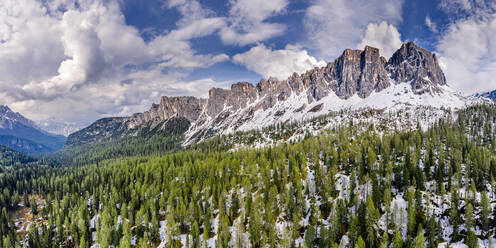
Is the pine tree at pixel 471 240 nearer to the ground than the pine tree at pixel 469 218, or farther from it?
nearer to the ground

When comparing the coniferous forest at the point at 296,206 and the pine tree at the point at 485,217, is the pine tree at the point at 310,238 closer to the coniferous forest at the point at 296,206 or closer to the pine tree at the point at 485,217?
the coniferous forest at the point at 296,206

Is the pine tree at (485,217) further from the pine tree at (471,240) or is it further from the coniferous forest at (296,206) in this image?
the pine tree at (471,240)

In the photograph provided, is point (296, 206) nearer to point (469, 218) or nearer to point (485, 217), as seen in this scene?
point (469, 218)

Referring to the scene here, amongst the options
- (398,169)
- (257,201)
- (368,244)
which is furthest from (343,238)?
(398,169)

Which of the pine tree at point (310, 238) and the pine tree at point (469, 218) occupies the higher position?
the pine tree at point (469, 218)

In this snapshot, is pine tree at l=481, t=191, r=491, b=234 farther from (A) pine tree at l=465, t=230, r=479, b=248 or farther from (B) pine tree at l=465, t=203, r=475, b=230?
(A) pine tree at l=465, t=230, r=479, b=248

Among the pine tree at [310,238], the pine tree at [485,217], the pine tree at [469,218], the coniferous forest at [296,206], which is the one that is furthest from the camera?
the coniferous forest at [296,206]

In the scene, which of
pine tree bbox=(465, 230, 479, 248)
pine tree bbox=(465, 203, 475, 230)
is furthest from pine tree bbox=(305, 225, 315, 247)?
pine tree bbox=(465, 203, 475, 230)

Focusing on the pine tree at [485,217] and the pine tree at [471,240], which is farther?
the pine tree at [485,217]

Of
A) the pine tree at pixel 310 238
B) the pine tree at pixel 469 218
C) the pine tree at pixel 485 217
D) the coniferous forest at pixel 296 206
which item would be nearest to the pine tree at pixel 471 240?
the coniferous forest at pixel 296 206

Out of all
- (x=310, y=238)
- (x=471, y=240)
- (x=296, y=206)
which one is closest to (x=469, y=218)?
(x=471, y=240)

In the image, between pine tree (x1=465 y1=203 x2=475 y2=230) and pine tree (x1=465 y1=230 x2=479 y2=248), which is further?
pine tree (x1=465 y1=203 x2=475 y2=230)

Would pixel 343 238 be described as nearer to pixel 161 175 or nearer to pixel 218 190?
pixel 218 190

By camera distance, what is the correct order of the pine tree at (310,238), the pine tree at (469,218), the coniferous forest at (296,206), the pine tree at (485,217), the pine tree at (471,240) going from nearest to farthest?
the pine tree at (471,240) < the pine tree at (469,218) < the pine tree at (485,217) < the pine tree at (310,238) < the coniferous forest at (296,206)
